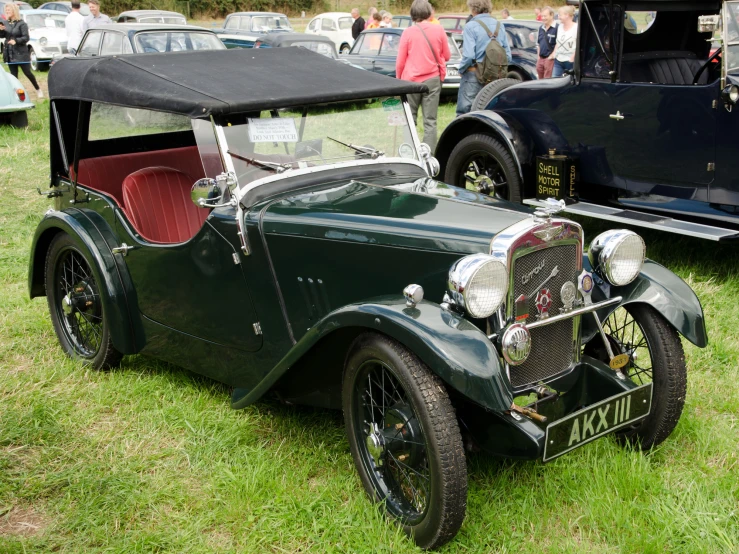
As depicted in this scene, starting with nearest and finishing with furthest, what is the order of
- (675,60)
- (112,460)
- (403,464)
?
(403,464) → (112,460) → (675,60)

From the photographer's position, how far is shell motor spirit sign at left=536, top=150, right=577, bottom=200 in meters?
5.89

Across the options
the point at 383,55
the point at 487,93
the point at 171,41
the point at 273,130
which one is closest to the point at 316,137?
the point at 273,130

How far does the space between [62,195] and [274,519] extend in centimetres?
247

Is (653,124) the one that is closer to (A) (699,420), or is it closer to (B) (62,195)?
(A) (699,420)

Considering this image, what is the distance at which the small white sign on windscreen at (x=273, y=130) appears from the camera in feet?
11.0

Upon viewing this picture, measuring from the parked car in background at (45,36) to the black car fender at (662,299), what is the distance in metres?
18.9

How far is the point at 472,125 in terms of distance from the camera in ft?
21.5

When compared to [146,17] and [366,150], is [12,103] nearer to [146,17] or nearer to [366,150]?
[146,17]

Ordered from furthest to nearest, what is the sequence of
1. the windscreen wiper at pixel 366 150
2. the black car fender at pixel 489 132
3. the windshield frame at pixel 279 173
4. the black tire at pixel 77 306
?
the black car fender at pixel 489 132 → the black tire at pixel 77 306 → the windscreen wiper at pixel 366 150 → the windshield frame at pixel 279 173

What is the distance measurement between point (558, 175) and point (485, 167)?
81 centimetres

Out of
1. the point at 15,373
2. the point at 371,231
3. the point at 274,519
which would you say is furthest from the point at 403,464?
the point at 15,373

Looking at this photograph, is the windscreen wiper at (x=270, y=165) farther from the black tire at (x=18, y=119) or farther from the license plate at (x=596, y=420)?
the black tire at (x=18, y=119)

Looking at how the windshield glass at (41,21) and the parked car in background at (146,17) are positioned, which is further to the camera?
the windshield glass at (41,21)

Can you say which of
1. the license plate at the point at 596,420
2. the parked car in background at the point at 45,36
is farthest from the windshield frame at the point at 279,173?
the parked car in background at the point at 45,36
